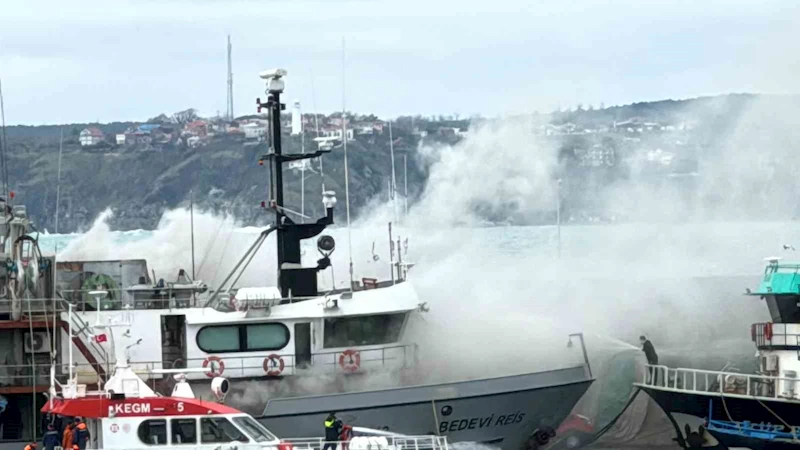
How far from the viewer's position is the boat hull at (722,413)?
28.9m

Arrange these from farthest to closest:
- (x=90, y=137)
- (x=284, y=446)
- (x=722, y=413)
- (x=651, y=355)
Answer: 1. (x=90, y=137)
2. (x=651, y=355)
3. (x=722, y=413)
4. (x=284, y=446)

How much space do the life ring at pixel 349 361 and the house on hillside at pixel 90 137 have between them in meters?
76.4

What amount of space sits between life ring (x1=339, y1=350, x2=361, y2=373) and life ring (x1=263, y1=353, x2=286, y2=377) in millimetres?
1126

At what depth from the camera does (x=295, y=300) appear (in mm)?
29859

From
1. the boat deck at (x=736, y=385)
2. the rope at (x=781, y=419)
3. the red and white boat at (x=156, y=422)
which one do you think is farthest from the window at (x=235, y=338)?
the rope at (x=781, y=419)

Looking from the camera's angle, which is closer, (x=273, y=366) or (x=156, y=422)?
(x=156, y=422)

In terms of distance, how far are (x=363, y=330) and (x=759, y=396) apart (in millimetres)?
7613

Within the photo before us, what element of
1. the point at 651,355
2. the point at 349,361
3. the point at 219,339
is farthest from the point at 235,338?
the point at 651,355

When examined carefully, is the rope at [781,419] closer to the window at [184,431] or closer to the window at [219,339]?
the window at [219,339]

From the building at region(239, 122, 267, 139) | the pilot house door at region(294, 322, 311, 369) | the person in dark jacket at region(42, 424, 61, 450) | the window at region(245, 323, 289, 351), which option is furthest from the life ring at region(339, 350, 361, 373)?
the building at region(239, 122, 267, 139)

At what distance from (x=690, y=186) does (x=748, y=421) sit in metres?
15.4

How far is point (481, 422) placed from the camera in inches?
1134

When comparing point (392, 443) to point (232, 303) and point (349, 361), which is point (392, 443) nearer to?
point (349, 361)

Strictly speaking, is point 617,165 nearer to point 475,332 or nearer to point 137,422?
point 475,332
